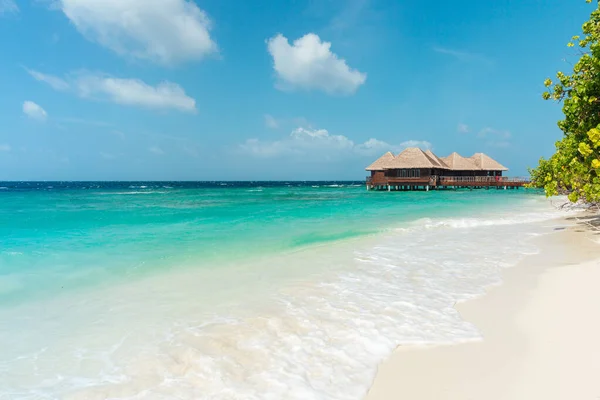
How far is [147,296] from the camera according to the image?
16.0 ft

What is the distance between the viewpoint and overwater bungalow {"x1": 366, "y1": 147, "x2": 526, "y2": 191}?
39688 millimetres

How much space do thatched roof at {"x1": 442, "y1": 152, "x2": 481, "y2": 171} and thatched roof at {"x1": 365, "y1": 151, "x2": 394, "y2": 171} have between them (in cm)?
723

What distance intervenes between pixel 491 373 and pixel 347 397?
3.68ft

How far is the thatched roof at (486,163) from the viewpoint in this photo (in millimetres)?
42406

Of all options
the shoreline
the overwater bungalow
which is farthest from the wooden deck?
the shoreline

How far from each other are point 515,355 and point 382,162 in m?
41.9

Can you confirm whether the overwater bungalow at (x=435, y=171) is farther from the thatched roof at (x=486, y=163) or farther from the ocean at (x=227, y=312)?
the ocean at (x=227, y=312)

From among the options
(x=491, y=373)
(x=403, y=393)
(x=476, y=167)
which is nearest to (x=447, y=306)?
(x=491, y=373)

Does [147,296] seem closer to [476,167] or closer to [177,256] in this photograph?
[177,256]

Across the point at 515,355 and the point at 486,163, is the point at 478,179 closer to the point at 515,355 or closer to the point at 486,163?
the point at 486,163

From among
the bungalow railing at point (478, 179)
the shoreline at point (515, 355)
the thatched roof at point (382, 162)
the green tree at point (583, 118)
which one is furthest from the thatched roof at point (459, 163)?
the shoreline at point (515, 355)

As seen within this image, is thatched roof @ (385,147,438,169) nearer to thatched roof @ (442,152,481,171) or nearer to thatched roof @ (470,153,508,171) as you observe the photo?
thatched roof @ (442,152,481,171)

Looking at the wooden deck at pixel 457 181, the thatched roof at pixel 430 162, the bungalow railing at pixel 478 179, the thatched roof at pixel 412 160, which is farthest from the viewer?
the bungalow railing at pixel 478 179

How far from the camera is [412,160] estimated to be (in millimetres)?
39500
